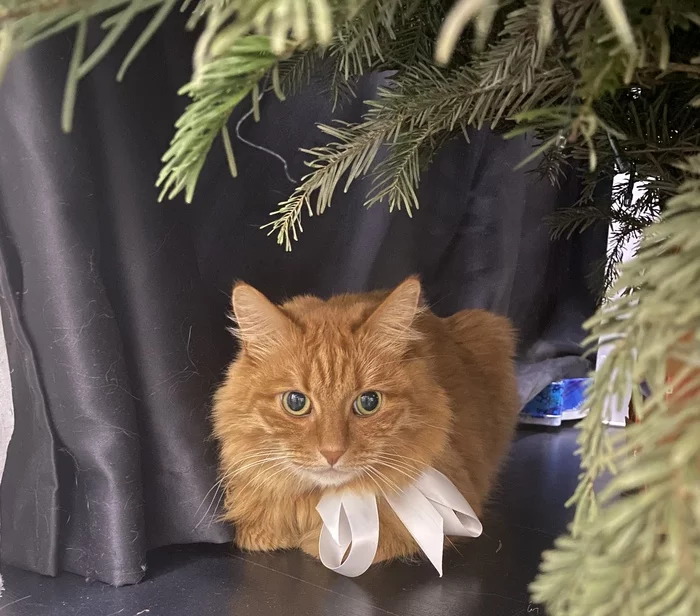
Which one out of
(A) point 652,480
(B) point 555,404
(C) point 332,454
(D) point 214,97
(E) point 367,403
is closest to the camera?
(A) point 652,480

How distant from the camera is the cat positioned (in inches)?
46.9

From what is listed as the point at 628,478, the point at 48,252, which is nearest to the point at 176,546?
the point at 48,252

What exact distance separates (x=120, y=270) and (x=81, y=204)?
152 millimetres

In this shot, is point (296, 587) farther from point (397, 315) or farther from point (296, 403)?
point (397, 315)

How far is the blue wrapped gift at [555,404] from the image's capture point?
2.00 meters

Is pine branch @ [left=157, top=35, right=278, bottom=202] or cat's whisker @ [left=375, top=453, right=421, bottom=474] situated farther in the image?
cat's whisker @ [left=375, top=453, right=421, bottom=474]

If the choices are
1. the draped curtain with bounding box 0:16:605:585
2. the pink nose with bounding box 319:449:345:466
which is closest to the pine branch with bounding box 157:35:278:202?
the draped curtain with bounding box 0:16:605:585

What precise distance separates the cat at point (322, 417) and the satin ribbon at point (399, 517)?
28 mm

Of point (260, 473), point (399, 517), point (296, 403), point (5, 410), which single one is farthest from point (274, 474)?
point (5, 410)

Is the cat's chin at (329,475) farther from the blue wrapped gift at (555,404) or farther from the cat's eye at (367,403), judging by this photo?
the blue wrapped gift at (555,404)

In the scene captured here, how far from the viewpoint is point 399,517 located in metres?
1.22

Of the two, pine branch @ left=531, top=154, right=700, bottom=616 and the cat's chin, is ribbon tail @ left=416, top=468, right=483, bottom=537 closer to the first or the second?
the cat's chin

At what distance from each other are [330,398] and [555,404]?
105 cm

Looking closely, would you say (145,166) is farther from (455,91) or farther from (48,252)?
(455,91)
